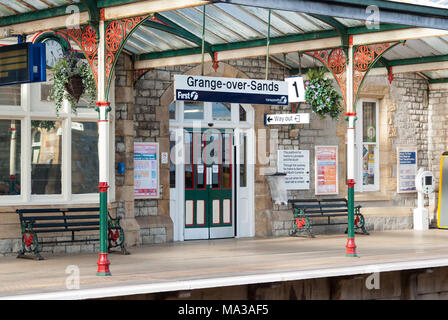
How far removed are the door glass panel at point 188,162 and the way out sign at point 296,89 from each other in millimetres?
3201

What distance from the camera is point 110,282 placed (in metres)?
8.88

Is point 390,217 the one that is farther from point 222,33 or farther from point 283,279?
point 283,279

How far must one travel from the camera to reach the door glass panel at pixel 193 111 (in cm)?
1455

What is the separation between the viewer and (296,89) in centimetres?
1178

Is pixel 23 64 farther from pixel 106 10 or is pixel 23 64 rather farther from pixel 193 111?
pixel 193 111

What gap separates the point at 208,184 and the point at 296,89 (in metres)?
3.53

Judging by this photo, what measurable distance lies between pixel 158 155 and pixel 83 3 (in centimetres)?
478

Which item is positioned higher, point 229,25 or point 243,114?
point 229,25

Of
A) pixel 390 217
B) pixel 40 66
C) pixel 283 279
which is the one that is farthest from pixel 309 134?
pixel 40 66

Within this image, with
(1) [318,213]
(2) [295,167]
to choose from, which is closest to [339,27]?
(2) [295,167]

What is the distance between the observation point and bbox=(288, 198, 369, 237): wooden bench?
1513 cm

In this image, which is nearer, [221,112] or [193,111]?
[193,111]

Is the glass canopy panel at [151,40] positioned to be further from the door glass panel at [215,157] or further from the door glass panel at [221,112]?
the door glass panel at [215,157]

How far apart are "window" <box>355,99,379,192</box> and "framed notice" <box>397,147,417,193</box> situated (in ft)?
1.61
